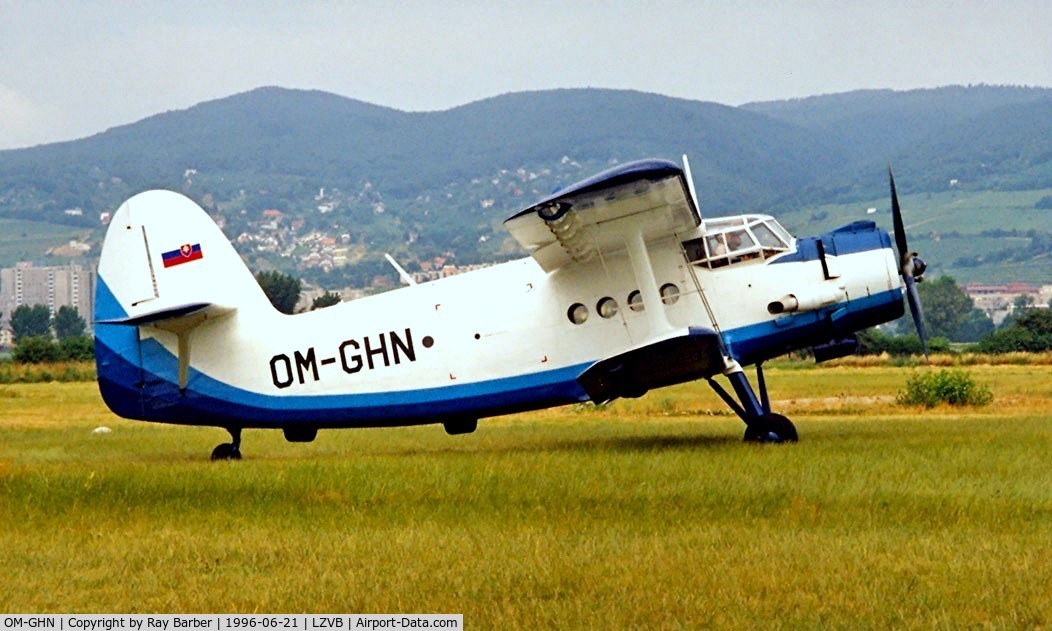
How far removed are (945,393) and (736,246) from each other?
473 inches

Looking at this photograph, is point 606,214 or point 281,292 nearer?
point 606,214

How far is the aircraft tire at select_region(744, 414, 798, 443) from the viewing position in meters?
18.1

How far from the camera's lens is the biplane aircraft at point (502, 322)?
1802 cm

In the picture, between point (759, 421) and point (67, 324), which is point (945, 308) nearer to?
point (67, 324)

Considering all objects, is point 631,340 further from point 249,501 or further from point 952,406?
point 952,406

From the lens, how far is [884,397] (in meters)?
31.7

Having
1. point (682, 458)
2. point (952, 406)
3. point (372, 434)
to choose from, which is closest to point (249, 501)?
point (682, 458)

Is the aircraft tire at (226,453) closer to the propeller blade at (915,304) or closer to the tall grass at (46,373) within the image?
the propeller blade at (915,304)

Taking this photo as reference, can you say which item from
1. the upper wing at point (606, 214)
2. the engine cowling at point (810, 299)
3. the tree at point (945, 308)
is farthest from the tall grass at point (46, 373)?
the tree at point (945, 308)

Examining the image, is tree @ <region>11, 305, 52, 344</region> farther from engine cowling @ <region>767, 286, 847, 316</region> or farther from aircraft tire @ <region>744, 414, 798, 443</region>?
engine cowling @ <region>767, 286, 847, 316</region>

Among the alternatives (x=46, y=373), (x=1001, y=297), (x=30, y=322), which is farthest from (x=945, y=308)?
(x=46, y=373)

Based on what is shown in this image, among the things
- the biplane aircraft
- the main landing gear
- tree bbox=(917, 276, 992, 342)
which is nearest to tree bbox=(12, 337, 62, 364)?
the biplane aircraft

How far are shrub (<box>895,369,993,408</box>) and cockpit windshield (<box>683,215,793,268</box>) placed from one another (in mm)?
11492

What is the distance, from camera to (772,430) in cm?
1814
